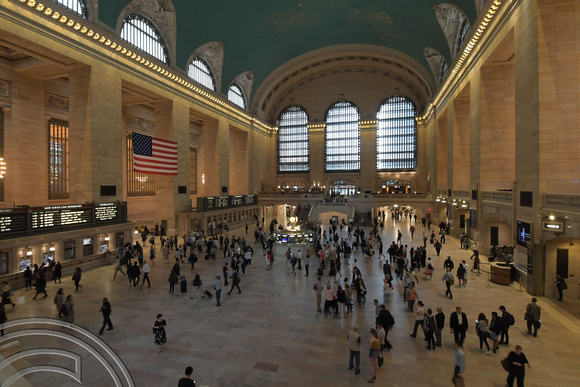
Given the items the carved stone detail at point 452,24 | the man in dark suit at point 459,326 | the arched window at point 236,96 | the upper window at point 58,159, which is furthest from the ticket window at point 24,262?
the carved stone detail at point 452,24

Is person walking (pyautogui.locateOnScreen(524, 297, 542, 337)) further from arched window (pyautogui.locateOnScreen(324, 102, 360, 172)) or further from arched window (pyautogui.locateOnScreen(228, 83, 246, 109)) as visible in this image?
arched window (pyautogui.locateOnScreen(324, 102, 360, 172))

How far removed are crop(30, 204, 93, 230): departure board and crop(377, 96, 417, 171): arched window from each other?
37018 mm

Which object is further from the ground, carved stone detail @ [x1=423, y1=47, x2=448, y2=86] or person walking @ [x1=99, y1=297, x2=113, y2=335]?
carved stone detail @ [x1=423, y1=47, x2=448, y2=86]

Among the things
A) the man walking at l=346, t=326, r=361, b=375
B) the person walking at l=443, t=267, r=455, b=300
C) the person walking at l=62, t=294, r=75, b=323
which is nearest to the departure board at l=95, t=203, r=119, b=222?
the person walking at l=62, t=294, r=75, b=323

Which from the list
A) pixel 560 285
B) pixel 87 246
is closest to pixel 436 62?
pixel 560 285

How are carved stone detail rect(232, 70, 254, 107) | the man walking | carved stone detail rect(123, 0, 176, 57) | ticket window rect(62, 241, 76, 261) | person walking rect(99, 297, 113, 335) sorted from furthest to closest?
carved stone detail rect(232, 70, 254, 107), carved stone detail rect(123, 0, 176, 57), ticket window rect(62, 241, 76, 261), person walking rect(99, 297, 113, 335), the man walking

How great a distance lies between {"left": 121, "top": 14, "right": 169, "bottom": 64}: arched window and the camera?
19.6m

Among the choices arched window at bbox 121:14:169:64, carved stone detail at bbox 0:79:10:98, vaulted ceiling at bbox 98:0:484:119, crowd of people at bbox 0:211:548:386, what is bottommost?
crowd of people at bbox 0:211:548:386

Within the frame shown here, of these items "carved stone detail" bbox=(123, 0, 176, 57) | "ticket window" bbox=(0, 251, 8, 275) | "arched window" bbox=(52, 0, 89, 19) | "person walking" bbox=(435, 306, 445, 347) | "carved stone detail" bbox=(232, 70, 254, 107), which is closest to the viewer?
"person walking" bbox=(435, 306, 445, 347)

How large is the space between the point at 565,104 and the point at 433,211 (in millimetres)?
23021

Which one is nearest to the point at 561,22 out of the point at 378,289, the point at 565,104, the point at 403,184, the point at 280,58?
the point at 565,104

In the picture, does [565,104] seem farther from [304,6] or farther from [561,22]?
[304,6]

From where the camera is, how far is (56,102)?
1973cm

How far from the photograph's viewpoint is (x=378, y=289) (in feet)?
37.6
